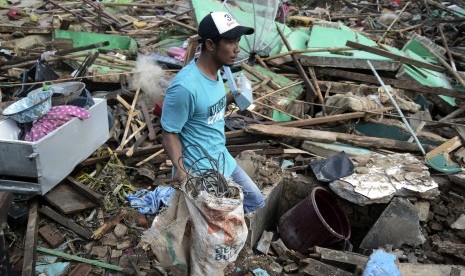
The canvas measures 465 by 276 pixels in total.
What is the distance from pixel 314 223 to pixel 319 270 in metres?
0.70

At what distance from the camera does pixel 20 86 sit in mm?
7016

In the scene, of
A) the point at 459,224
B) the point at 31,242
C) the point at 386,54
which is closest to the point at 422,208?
the point at 459,224

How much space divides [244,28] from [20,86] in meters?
5.08

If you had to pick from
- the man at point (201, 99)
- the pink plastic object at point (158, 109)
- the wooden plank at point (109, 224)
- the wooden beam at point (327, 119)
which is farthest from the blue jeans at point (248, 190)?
the pink plastic object at point (158, 109)

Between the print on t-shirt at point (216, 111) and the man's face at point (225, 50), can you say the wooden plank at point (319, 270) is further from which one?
the man's face at point (225, 50)

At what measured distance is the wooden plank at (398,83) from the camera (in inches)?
304

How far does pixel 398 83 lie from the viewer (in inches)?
320

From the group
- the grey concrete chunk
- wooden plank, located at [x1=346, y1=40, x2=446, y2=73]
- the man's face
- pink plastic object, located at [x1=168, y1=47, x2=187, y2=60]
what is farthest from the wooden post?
the man's face

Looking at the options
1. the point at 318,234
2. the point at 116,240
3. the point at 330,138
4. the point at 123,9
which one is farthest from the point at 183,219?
the point at 123,9

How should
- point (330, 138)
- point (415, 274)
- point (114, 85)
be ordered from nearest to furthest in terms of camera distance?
point (415, 274) → point (330, 138) → point (114, 85)

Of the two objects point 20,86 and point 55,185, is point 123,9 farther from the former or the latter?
point 55,185

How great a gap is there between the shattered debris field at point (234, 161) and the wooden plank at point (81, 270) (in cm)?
2

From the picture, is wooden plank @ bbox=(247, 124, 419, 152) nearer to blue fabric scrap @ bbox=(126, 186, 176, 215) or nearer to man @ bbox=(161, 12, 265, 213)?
blue fabric scrap @ bbox=(126, 186, 176, 215)

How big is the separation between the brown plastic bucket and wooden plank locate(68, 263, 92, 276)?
2139mm
